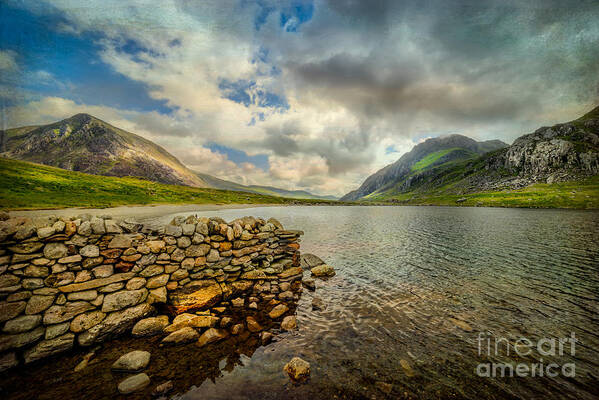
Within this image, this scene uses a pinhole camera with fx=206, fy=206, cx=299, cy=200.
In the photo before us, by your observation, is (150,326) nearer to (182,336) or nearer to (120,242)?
(182,336)

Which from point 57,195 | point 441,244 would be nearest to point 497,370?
point 441,244

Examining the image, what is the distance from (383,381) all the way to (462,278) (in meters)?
14.5

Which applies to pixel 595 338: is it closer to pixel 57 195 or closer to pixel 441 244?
pixel 441 244

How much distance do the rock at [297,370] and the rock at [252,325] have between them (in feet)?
9.41

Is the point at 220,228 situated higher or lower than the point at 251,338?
higher

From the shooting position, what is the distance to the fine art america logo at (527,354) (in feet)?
24.5

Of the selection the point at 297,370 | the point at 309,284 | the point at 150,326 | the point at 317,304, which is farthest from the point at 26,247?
the point at 309,284

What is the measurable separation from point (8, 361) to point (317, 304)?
12.4 metres

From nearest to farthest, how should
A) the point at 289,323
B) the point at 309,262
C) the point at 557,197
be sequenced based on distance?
1. the point at 289,323
2. the point at 309,262
3. the point at 557,197

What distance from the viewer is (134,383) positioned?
260 inches

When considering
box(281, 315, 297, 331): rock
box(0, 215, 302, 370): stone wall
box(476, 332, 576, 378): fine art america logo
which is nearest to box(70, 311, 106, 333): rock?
box(0, 215, 302, 370): stone wall

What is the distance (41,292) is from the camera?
8.38 metres

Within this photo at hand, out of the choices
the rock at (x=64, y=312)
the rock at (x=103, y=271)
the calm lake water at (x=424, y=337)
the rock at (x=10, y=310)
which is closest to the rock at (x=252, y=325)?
the calm lake water at (x=424, y=337)

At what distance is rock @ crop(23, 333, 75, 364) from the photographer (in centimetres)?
745
